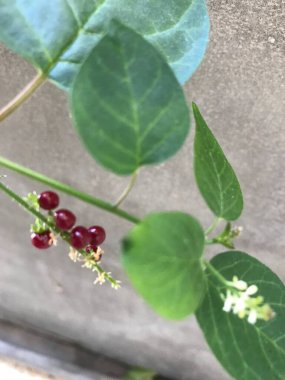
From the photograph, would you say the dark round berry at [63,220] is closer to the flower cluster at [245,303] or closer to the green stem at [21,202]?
the green stem at [21,202]

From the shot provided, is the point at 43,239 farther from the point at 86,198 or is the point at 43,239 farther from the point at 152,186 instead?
the point at 152,186

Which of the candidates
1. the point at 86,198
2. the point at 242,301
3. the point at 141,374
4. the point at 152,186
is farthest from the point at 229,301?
the point at 141,374

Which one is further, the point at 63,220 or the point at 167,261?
the point at 63,220

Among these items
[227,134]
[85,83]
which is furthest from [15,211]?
[85,83]

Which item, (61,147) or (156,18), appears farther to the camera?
(61,147)

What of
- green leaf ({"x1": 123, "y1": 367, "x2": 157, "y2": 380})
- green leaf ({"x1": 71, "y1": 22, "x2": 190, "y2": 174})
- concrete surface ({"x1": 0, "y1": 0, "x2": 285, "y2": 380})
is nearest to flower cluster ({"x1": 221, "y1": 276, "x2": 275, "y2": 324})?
green leaf ({"x1": 71, "y1": 22, "x2": 190, "y2": 174})

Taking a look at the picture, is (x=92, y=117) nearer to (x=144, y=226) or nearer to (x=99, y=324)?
(x=144, y=226)

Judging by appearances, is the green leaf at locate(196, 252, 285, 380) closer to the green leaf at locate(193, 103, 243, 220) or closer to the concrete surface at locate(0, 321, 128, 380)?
the green leaf at locate(193, 103, 243, 220)
